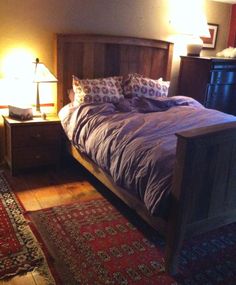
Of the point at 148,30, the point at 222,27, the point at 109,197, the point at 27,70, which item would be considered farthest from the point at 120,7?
the point at 109,197

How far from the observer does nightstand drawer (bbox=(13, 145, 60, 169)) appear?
294cm

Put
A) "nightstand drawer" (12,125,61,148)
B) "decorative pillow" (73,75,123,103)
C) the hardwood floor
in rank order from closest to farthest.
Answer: the hardwood floor < "nightstand drawer" (12,125,61,148) < "decorative pillow" (73,75,123,103)

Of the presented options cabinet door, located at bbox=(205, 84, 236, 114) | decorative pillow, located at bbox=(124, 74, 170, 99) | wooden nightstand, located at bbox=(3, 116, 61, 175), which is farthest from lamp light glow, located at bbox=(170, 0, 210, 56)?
wooden nightstand, located at bbox=(3, 116, 61, 175)

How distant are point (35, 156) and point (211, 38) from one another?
2.95m

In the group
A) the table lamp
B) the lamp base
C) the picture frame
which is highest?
the picture frame

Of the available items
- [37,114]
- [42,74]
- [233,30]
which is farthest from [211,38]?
[37,114]

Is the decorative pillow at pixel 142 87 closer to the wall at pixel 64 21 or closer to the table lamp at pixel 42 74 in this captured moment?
the wall at pixel 64 21

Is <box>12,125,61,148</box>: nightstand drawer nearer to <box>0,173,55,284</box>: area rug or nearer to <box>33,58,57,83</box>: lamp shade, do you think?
<box>33,58,57,83</box>: lamp shade

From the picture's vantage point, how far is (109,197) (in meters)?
2.70

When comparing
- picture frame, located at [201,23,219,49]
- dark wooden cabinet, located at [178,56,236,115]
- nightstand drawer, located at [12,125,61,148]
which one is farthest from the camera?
picture frame, located at [201,23,219,49]

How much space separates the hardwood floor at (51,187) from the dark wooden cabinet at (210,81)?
1770mm

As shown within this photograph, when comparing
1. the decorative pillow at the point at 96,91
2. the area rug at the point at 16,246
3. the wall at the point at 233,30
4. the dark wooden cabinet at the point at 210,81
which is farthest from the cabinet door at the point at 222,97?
the area rug at the point at 16,246

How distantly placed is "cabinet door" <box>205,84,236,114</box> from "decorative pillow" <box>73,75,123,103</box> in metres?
1.25

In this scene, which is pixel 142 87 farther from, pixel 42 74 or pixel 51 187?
pixel 51 187
